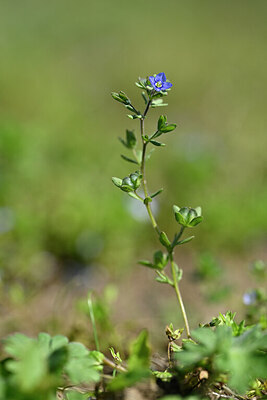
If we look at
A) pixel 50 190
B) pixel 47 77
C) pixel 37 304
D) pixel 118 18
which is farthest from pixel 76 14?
pixel 37 304

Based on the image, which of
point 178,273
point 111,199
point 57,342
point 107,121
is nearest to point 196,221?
point 178,273

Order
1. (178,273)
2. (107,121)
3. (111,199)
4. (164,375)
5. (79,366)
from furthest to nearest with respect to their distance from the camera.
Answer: (107,121)
(111,199)
(178,273)
(164,375)
(79,366)

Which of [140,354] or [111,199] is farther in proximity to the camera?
[111,199]

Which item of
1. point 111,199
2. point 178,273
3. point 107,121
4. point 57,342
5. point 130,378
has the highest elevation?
point 107,121

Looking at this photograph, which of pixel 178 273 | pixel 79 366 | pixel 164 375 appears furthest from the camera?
pixel 178 273

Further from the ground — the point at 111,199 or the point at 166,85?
the point at 111,199

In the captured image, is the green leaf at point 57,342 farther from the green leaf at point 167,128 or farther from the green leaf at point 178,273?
the green leaf at point 167,128

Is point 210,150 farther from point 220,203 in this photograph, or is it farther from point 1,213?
point 1,213

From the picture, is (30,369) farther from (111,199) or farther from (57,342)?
(111,199)

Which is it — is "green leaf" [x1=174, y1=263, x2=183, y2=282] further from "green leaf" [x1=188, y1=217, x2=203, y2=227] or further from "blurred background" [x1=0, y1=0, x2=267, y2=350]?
"blurred background" [x1=0, y1=0, x2=267, y2=350]
